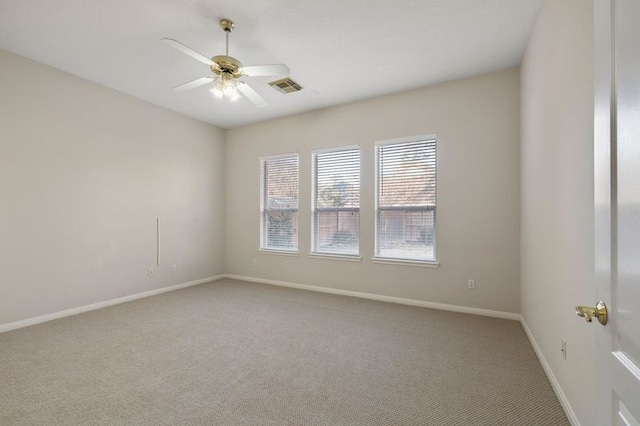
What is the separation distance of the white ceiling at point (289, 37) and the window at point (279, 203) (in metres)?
1.61

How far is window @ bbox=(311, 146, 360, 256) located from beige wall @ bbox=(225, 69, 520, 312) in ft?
0.47

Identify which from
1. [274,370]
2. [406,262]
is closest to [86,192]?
[274,370]

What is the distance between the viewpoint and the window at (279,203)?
5.18m

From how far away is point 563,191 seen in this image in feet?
6.15

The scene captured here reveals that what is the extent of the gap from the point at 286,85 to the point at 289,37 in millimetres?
940

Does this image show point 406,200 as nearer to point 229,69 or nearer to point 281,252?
point 281,252

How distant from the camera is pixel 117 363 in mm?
2428

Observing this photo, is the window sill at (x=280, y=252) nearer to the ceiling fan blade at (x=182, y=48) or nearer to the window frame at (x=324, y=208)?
the window frame at (x=324, y=208)

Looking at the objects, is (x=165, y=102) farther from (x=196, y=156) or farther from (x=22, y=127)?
(x=22, y=127)

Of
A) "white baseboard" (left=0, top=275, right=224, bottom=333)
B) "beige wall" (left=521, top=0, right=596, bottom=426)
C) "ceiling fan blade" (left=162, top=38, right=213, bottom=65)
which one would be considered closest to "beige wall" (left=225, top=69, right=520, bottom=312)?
"beige wall" (left=521, top=0, right=596, bottom=426)

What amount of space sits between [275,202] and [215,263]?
1.71m

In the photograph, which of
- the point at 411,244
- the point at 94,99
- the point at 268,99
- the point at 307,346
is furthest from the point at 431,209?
the point at 94,99

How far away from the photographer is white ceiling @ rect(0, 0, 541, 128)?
249 cm

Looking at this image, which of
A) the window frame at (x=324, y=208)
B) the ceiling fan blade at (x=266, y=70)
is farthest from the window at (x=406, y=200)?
the ceiling fan blade at (x=266, y=70)
